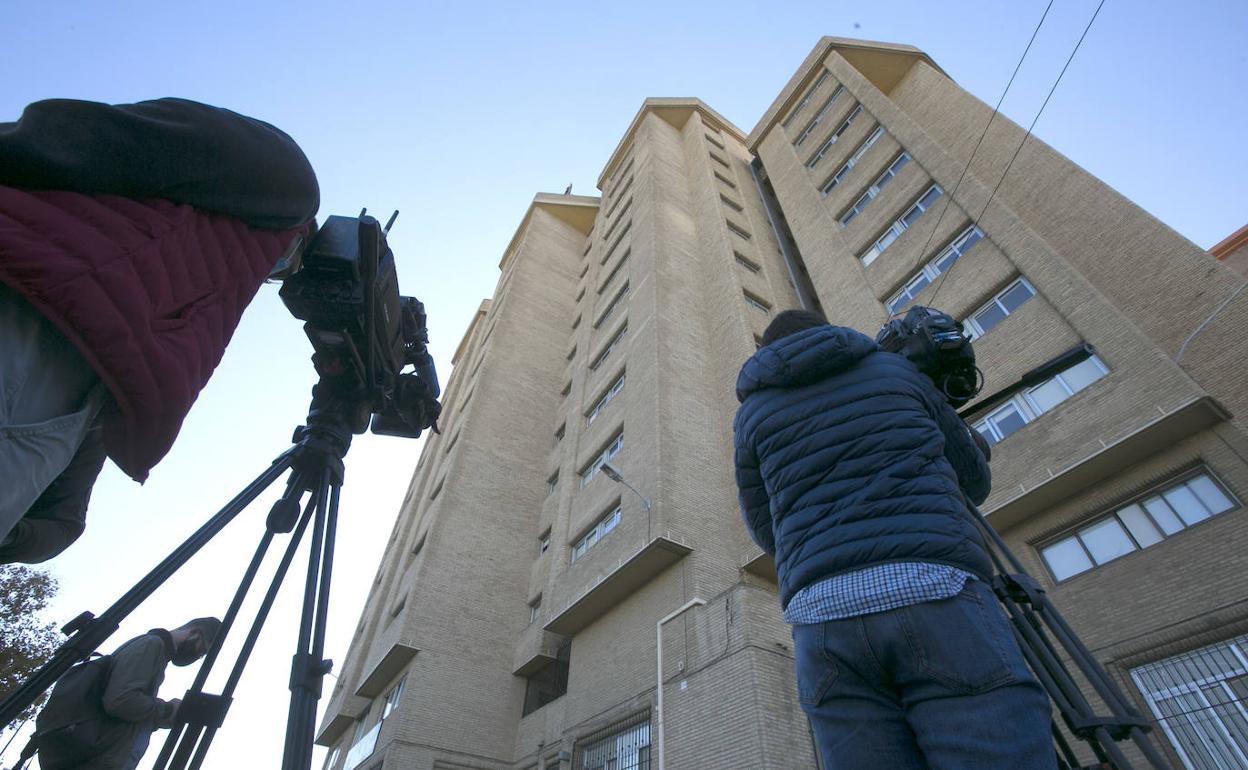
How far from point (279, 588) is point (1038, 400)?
13.1 metres

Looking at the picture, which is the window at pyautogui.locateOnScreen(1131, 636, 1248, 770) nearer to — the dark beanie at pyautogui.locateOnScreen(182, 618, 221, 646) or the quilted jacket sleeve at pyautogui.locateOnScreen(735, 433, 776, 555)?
the quilted jacket sleeve at pyautogui.locateOnScreen(735, 433, 776, 555)

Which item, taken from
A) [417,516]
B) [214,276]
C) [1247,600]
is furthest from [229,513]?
[417,516]

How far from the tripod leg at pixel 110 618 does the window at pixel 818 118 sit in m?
29.4

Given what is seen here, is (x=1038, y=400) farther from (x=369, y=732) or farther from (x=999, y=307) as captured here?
(x=369, y=732)

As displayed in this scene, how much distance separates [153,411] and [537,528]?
870 inches

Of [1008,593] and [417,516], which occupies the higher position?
[417,516]

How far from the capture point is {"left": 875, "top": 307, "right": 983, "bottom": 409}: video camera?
2549 millimetres

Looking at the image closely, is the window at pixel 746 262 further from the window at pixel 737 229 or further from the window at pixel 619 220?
the window at pixel 619 220

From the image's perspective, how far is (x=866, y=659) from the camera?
1761mm

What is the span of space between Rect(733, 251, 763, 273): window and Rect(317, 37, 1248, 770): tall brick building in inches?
8.2

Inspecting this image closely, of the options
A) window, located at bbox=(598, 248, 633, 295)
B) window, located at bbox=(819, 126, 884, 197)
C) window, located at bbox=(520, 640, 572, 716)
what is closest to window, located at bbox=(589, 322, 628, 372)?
window, located at bbox=(598, 248, 633, 295)

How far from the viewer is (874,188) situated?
2120cm

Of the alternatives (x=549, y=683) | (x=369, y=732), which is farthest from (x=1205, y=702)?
(x=369, y=732)

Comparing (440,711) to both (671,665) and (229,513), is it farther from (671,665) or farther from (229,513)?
(229,513)
